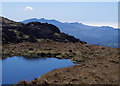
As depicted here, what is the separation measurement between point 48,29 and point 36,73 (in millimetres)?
95922

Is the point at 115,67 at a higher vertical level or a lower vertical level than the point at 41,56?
higher

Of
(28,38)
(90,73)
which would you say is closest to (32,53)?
(28,38)

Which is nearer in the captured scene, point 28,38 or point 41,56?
point 41,56

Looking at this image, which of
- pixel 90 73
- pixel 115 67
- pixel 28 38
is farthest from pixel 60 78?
pixel 28 38

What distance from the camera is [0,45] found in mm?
117812

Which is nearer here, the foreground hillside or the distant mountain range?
the foreground hillside

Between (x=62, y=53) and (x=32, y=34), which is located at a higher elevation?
(x=32, y=34)

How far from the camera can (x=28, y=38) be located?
135000mm

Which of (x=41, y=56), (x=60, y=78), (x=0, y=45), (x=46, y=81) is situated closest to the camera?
(x=46, y=81)

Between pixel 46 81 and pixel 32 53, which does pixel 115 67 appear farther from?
pixel 32 53

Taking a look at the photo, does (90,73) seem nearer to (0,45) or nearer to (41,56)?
(41,56)

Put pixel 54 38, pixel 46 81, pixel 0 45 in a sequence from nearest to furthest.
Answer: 1. pixel 46 81
2. pixel 0 45
3. pixel 54 38

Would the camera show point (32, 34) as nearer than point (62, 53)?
No

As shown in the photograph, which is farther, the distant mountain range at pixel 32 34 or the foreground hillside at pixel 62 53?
the distant mountain range at pixel 32 34
